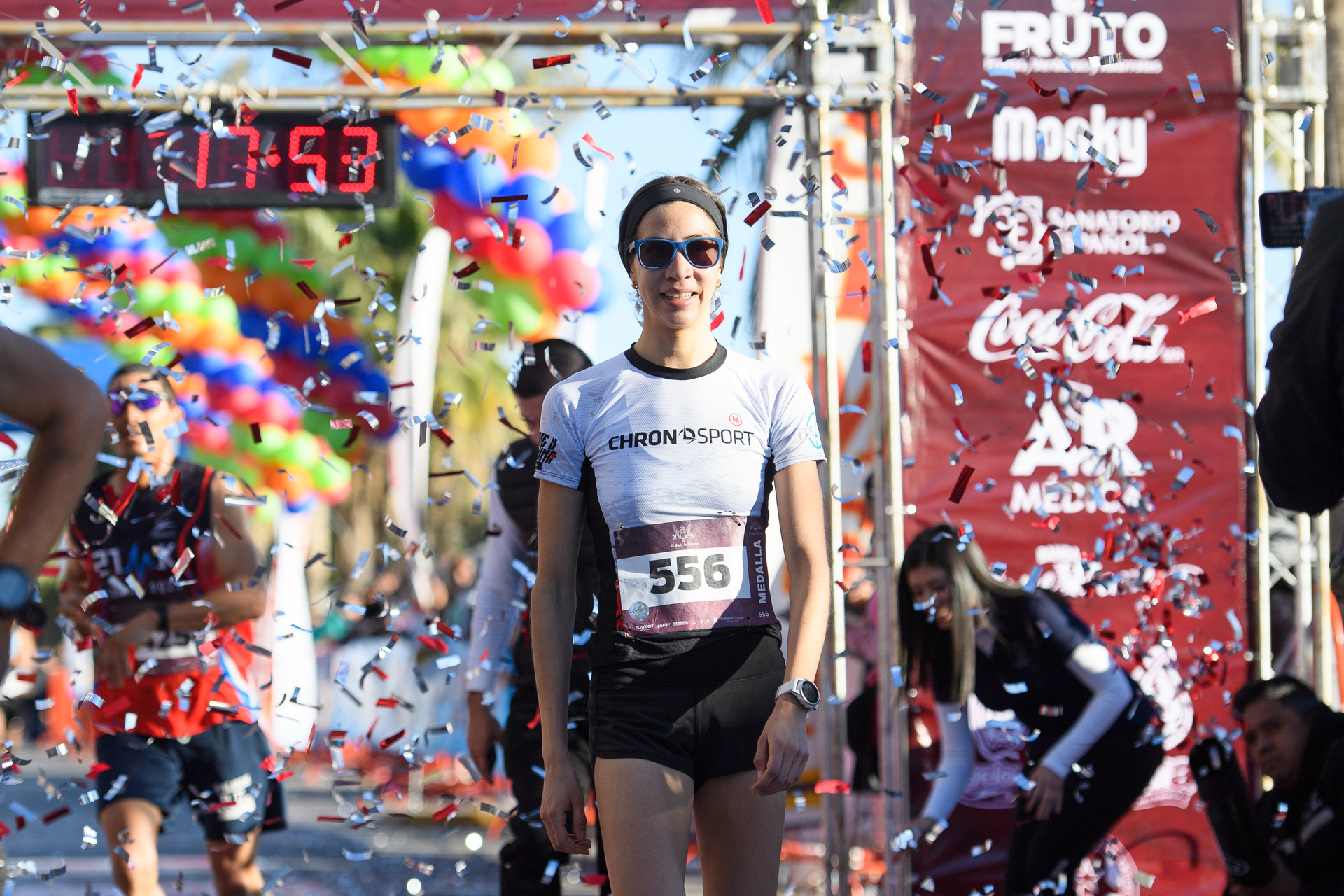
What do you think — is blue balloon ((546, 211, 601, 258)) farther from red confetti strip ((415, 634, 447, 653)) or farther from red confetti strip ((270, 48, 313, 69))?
red confetti strip ((415, 634, 447, 653))

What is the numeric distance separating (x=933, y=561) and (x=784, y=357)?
2156mm

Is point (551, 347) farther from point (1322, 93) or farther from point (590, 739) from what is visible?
point (1322, 93)

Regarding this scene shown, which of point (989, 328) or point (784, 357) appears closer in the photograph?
point (989, 328)

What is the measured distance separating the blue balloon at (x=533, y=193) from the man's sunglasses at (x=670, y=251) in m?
4.71

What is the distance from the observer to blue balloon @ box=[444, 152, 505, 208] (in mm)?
7504

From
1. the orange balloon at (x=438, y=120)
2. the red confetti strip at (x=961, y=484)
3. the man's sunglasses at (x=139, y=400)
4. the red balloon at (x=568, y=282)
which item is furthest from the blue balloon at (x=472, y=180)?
the red confetti strip at (x=961, y=484)

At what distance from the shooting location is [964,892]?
5363 mm

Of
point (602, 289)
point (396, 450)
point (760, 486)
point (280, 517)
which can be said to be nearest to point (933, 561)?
point (760, 486)

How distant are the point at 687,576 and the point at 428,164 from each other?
18.4ft

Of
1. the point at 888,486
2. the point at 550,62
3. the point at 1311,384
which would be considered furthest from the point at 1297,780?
the point at 550,62

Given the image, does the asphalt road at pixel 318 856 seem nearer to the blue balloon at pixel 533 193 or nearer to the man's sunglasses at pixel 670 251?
the man's sunglasses at pixel 670 251

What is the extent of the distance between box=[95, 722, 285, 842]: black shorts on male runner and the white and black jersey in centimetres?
237

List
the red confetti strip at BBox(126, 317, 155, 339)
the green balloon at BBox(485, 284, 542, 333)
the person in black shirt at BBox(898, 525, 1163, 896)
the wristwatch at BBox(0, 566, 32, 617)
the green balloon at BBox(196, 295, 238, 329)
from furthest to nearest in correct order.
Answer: the green balloon at BBox(196, 295, 238, 329) < the green balloon at BBox(485, 284, 542, 333) < the red confetti strip at BBox(126, 317, 155, 339) < the person in black shirt at BBox(898, 525, 1163, 896) < the wristwatch at BBox(0, 566, 32, 617)

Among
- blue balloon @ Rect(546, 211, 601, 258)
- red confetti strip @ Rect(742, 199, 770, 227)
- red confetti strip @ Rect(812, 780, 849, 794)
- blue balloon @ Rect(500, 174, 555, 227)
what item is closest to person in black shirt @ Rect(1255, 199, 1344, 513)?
red confetti strip @ Rect(742, 199, 770, 227)
